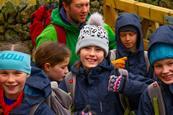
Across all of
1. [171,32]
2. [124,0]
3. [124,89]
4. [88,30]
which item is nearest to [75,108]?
[124,89]

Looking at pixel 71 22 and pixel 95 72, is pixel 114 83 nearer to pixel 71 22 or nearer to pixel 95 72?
pixel 95 72

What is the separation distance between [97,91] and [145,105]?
0.46m

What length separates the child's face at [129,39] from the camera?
13.5ft

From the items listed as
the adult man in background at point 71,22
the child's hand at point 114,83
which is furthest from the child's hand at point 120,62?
the adult man in background at point 71,22

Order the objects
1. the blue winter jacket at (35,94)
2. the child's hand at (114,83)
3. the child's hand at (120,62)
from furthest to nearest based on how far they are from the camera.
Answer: the child's hand at (120,62) → the child's hand at (114,83) → the blue winter jacket at (35,94)

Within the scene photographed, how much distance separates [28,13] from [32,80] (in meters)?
6.52

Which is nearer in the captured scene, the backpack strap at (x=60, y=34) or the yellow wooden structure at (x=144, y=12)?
the backpack strap at (x=60, y=34)

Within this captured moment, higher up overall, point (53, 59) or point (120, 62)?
point (53, 59)

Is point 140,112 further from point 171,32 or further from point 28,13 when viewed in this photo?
point 28,13

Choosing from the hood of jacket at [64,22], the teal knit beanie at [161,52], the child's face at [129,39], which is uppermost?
the hood of jacket at [64,22]

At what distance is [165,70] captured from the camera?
3.23 metres

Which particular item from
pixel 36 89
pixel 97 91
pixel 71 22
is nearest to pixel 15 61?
pixel 36 89

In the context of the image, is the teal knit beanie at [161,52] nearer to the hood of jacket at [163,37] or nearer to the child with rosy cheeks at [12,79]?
the hood of jacket at [163,37]

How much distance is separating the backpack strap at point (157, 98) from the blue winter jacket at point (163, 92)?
0.11 ft
